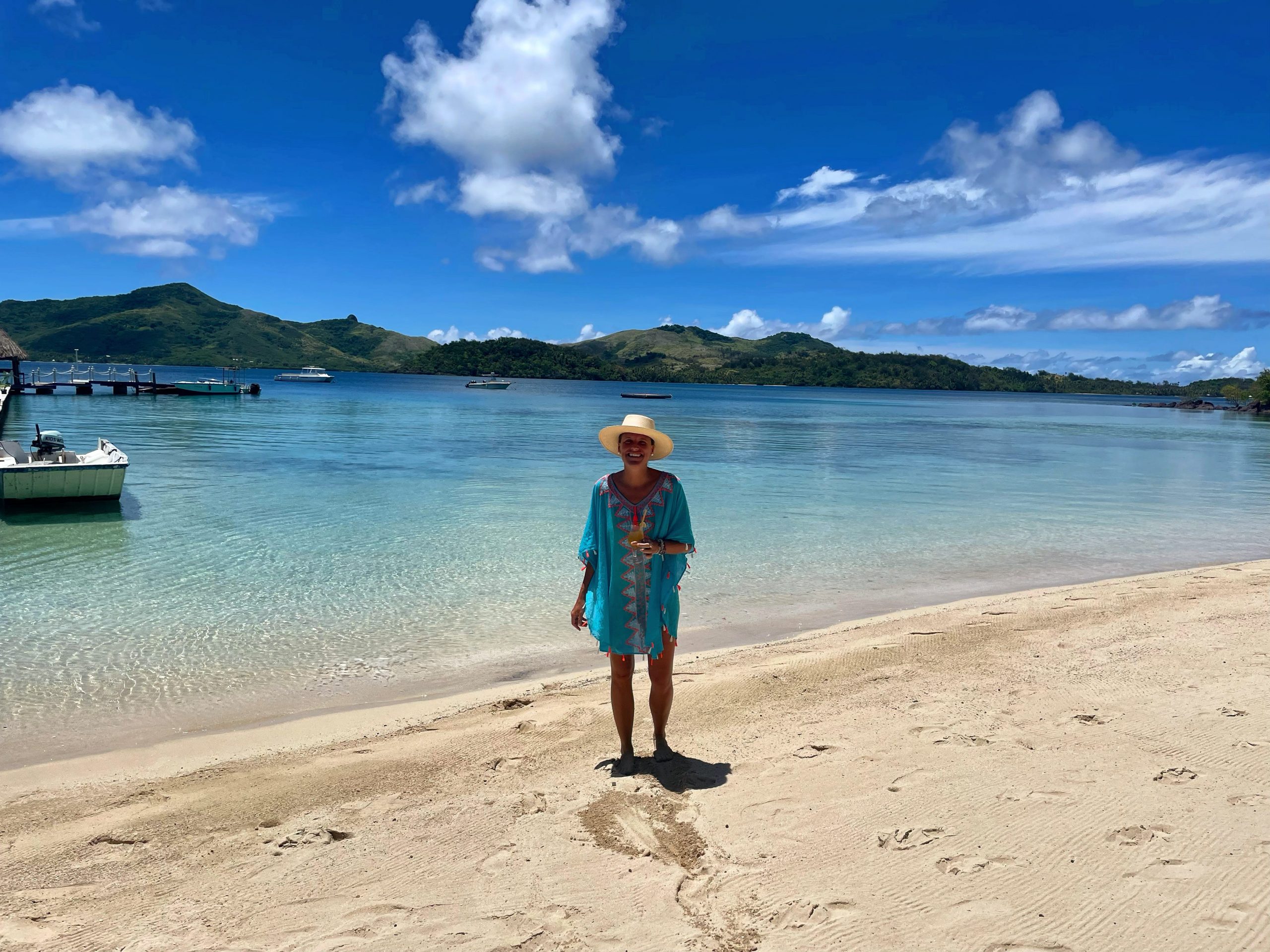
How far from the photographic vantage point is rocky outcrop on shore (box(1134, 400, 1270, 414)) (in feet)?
333

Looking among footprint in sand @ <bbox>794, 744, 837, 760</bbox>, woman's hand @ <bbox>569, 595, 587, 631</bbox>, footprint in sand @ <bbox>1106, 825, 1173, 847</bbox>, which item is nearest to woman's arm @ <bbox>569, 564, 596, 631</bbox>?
woman's hand @ <bbox>569, 595, 587, 631</bbox>

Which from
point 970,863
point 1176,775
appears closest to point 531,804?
point 970,863

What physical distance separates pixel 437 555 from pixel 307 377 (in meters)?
144

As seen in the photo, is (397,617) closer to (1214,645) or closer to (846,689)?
(846,689)

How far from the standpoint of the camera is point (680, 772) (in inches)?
190

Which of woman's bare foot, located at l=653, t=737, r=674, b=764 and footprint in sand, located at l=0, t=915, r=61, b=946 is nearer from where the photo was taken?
footprint in sand, located at l=0, t=915, r=61, b=946

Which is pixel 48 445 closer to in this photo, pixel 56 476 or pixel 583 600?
pixel 56 476

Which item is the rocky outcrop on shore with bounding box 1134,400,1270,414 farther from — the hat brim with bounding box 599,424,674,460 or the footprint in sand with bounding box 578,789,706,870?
the footprint in sand with bounding box 578,789,706,870

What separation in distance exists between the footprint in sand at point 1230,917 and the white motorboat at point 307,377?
14432 cm

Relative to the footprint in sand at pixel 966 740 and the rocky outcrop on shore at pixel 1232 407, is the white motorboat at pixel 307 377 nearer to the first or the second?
the rocky outcrop on shore at pixel 1232 407

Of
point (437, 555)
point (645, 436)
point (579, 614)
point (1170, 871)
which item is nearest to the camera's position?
point (1170, 871)

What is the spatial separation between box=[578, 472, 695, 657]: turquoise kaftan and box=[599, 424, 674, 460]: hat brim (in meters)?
0.16

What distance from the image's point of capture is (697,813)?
14.0 feet

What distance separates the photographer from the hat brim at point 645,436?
4.40 meters
